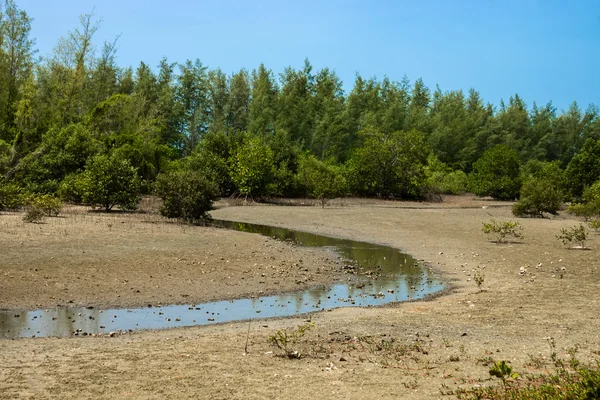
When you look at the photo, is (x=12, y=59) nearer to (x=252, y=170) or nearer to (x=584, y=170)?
(x=252, y=170)

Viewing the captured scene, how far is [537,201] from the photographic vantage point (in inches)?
1368

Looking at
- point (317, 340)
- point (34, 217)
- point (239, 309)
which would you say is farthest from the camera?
point (34, 217)

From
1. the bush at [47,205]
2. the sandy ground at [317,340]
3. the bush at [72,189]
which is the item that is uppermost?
the bush at [72,189]

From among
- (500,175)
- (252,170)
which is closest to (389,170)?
(500,175)

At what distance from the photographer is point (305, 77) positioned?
89438 millimetres

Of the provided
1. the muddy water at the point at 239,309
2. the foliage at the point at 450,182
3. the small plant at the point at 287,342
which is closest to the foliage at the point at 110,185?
the muddy water at the point at 239,309

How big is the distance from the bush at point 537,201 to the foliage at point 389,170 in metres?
16.3

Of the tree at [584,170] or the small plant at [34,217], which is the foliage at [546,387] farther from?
the tree at [584,170]

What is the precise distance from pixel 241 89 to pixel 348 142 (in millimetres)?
17781

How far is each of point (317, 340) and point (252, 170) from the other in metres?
35.8

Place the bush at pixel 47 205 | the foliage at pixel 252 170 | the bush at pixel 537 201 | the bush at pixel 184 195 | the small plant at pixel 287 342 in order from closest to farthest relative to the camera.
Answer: the small plant at pixel 287 342
the bush at pixel 47 205
the bush at pixel 184 195
the bush at pixel 537 201
the foliage at pixel 252 170

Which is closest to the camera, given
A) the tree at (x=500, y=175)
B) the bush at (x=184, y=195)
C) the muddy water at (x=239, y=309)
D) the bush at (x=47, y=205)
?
the muddy water at (x=239, y=309)

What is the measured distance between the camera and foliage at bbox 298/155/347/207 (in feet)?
155

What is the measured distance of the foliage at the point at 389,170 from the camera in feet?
170
